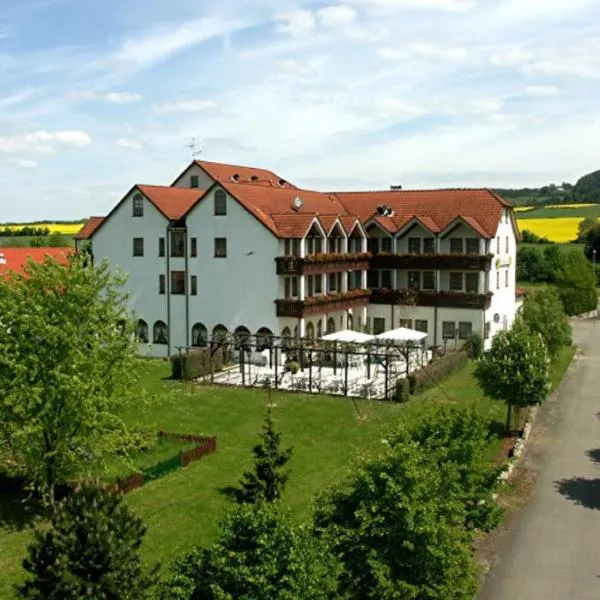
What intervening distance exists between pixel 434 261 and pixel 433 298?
8.14 feet

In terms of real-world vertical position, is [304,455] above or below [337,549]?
below

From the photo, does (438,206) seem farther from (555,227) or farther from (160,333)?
(555,227)

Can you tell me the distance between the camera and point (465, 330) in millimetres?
52781

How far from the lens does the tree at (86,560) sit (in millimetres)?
14586

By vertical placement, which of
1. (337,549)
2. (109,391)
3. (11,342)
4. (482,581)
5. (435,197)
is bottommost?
(482,581)

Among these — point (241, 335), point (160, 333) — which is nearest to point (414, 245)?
point (241, 335)

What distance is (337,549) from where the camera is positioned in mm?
15391

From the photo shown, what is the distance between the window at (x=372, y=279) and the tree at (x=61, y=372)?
33816mm

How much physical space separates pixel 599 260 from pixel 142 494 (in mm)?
96811

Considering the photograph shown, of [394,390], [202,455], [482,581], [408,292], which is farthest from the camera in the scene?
[408,292]

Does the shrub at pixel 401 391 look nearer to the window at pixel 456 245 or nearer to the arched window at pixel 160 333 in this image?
the window at pixel 456 245

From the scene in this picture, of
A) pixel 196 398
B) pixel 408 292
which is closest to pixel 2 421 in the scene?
pixel 196 398

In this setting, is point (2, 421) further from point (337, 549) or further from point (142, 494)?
point (337, 549)

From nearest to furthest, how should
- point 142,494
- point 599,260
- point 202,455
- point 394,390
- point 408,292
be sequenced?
point 142,494 → point 202,455 → point 394,390 → point 408,292 → point 599,260
